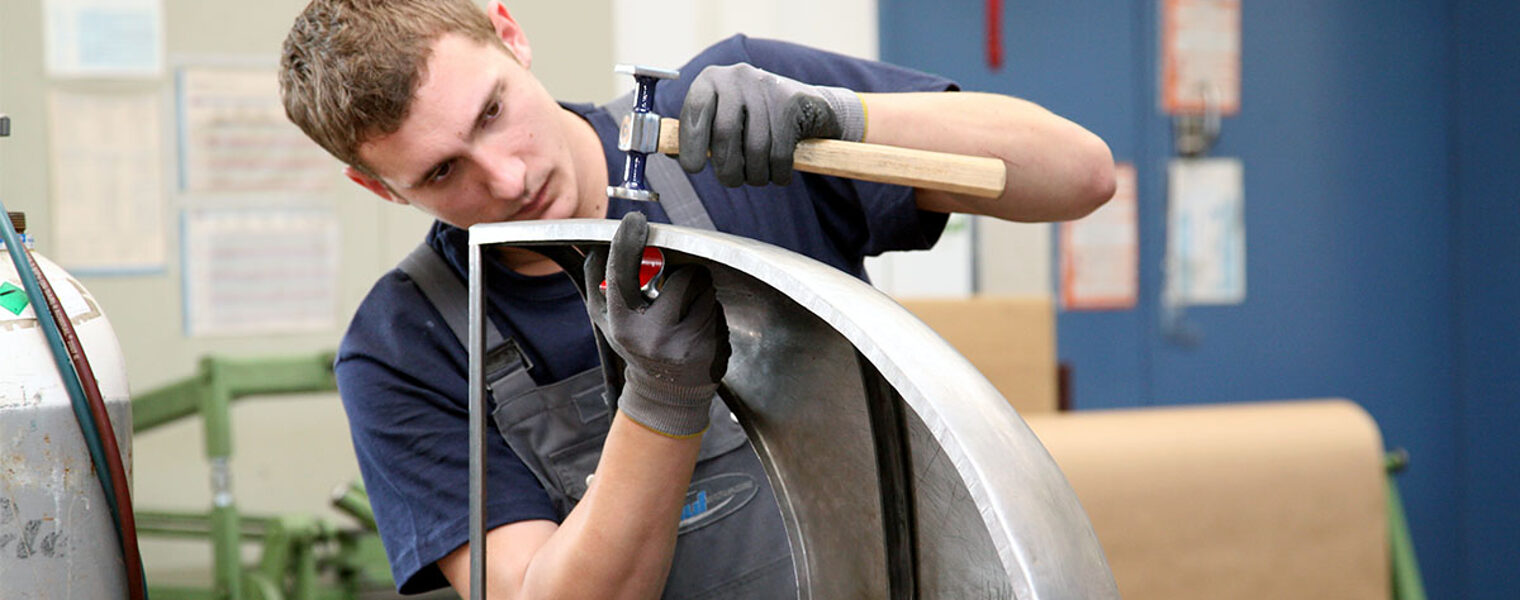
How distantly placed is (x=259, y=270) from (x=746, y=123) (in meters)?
1.85

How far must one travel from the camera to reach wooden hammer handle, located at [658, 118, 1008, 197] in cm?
70

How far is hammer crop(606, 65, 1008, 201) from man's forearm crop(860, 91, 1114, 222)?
10 cm

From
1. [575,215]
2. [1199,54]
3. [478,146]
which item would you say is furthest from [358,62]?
[1199,54]

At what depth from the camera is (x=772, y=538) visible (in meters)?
1.04

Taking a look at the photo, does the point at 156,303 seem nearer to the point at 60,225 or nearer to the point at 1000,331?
the point at 60,225

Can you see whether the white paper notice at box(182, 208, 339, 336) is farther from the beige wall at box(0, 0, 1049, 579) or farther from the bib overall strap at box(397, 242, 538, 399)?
the bib overall strap at box(397, 242, 538, 399)

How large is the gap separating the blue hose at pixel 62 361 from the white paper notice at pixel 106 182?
1533 millimetres

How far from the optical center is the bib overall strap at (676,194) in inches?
39.4

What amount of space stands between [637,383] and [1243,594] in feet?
5.44

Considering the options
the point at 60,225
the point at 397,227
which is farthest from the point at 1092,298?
the point at 60,225

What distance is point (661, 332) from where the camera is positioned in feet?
2.43

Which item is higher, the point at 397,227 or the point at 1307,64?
the point at 1307,64

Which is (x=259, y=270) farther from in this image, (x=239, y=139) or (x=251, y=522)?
(x=251, y=522)

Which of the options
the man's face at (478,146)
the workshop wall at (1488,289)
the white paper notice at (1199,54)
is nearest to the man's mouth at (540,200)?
the man's face at (478,146)
